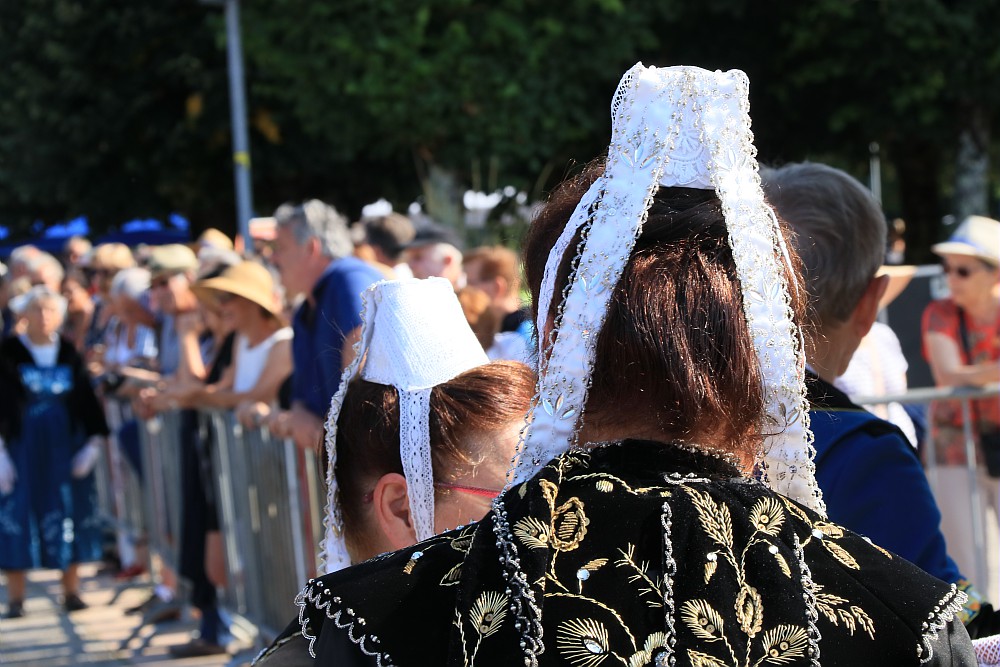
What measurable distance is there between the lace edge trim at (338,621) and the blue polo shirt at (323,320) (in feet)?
10.1

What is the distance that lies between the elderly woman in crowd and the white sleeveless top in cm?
231

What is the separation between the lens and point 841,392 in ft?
7.18

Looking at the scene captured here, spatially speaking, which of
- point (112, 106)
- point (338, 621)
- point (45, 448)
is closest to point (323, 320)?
point (338, 621)

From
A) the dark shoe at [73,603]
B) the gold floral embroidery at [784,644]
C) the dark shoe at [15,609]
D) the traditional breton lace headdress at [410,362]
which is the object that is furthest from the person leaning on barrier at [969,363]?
the dark shoe at [15,609]

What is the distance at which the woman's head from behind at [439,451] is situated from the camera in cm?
185

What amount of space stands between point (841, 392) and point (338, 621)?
1.28 meters

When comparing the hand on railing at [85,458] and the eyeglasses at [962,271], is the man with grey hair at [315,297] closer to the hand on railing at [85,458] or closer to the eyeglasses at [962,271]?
the eyeglasses at [962,271]

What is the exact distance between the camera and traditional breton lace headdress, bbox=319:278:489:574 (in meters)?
1.84

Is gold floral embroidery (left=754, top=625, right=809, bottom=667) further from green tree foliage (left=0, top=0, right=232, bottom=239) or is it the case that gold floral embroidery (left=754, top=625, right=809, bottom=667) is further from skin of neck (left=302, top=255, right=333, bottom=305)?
green tree foliage (left=0, top=0, right=232, bottom=239)

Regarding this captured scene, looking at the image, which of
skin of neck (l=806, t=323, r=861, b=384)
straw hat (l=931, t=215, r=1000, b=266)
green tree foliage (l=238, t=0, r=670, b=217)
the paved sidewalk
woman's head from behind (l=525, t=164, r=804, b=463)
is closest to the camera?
woman's head from behind (l=525, t=164, r=804, b=463)

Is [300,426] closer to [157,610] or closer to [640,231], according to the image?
[157,610]

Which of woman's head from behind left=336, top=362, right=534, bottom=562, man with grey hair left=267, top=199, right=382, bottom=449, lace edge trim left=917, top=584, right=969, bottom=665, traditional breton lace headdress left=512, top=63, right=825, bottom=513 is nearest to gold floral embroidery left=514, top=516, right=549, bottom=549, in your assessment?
traditional breton lace headdress left=512, top=63, right=825, bottom=513

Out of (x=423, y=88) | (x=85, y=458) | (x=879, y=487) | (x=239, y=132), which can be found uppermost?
(x=423, y=88)

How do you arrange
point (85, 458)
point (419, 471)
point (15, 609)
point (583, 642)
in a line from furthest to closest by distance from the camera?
1. point (85, 458)
2. point (15, 609)
3. point (419, 471)
4. point (583, 642)
